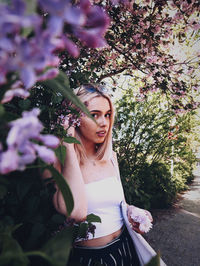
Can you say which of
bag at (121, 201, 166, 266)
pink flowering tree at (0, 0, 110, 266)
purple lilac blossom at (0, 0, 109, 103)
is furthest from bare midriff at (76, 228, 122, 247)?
purple lilac blossom at (0, 0, 109, 103)

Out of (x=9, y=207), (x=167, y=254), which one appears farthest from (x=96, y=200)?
(x=167, y=254)

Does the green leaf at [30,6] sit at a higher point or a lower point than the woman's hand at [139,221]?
higher

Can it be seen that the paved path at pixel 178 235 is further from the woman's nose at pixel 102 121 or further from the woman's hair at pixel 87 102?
the woman's nose at pixel 102 121

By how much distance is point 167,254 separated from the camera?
3.53 meters

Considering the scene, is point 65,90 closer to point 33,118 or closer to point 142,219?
point 33,118

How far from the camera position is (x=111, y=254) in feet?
4.39

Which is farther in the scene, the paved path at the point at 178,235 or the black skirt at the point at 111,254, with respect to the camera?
the paved path at the point at 178,235

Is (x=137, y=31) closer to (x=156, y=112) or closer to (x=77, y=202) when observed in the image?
(x=77, y=202)

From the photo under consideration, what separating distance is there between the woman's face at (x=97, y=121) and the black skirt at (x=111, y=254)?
72 cm

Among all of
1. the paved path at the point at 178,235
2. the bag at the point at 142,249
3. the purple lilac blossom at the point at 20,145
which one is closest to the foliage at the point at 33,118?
the purple lilac blossom at the point at 20,145

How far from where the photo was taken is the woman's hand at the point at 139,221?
4.31ft

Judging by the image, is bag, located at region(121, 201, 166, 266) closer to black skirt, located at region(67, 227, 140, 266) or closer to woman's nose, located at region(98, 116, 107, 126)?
black skirt, located at region(67, 227, 140, 266)

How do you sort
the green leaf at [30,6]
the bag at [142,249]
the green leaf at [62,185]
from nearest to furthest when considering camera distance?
the green leaf at [30,6], the green leaf at [62,185], the bag at [142,249]

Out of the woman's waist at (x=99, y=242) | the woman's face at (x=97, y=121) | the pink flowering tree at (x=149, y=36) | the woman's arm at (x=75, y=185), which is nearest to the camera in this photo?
the woman's arm at (x=75, y=185)
